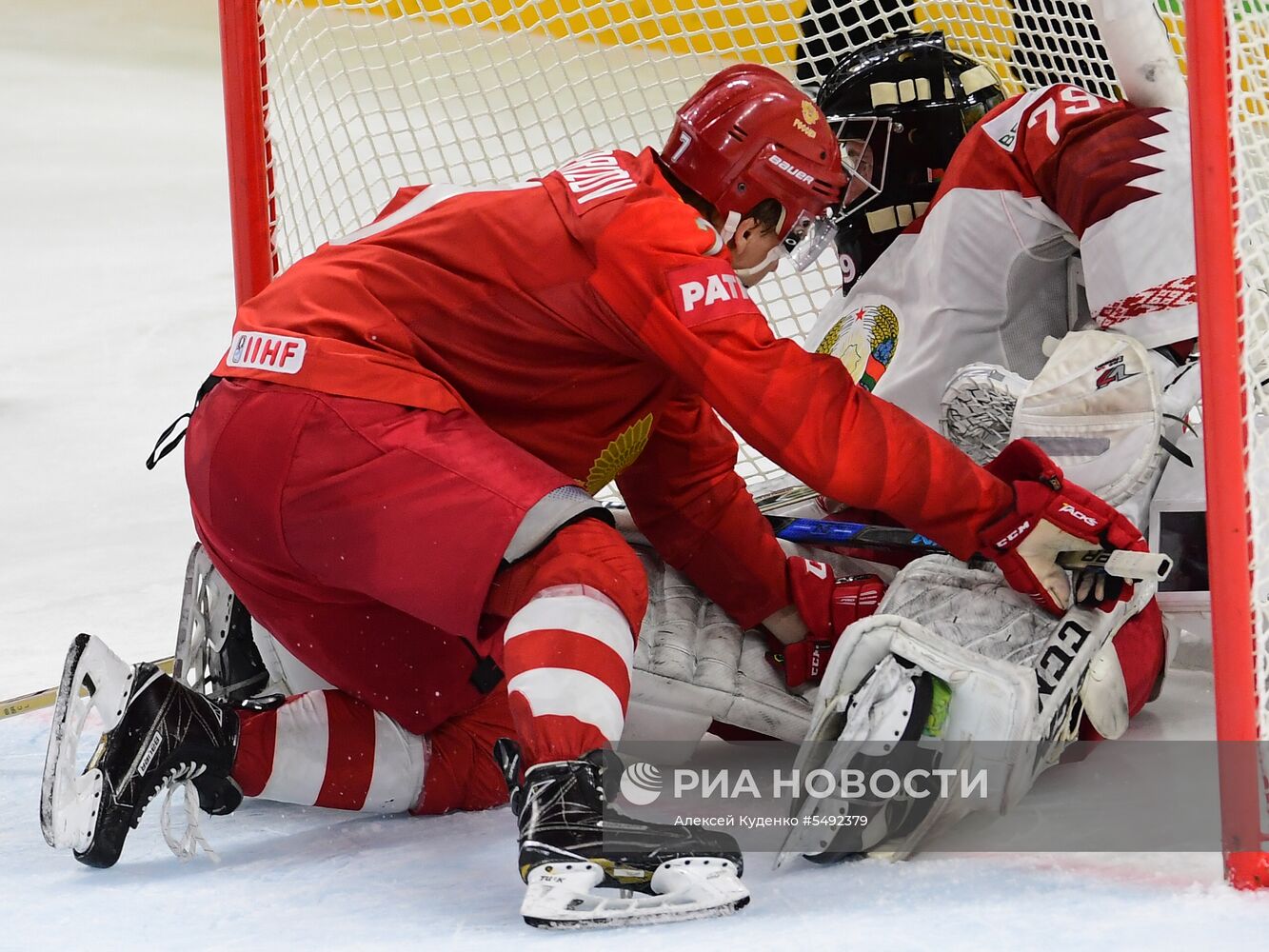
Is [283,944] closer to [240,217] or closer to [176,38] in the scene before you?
[240,217]

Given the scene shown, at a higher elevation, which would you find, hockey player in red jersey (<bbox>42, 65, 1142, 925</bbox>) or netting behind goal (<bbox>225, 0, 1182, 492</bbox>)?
netting behind goal (<bbox>225, 0, 1182, 492</bbox>)

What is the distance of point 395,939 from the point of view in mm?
1504

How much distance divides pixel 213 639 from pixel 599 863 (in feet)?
3.07

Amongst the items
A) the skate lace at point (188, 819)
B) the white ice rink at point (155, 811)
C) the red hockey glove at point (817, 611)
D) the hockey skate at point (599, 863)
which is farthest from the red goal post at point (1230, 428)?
the skate lace at point (188, 819)

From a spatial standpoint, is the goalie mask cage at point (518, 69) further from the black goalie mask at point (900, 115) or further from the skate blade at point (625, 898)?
the skate blade at point (625, 898)

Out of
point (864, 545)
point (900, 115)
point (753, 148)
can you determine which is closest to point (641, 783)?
point (864, 545)

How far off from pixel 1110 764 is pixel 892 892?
546 mm

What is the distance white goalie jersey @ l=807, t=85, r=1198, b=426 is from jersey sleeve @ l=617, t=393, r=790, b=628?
396mm

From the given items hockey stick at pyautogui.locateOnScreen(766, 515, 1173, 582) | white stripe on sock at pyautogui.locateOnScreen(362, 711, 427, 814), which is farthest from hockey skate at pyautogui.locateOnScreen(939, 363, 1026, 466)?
white stripe on sock at pyautogui.locateOnScreen(362, 711, 427, 814)

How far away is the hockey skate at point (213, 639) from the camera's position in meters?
2.24

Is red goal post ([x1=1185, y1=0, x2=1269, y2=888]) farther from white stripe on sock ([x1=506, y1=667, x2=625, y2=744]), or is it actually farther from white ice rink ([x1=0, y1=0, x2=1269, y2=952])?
white stripe on sock ([x1=506, y1=667, x2=625, y2=744])

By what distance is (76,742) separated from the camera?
5.94 ft

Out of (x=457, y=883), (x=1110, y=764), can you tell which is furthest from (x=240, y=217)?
(x=1110, y=764)

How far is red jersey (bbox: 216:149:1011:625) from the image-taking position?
177cm
